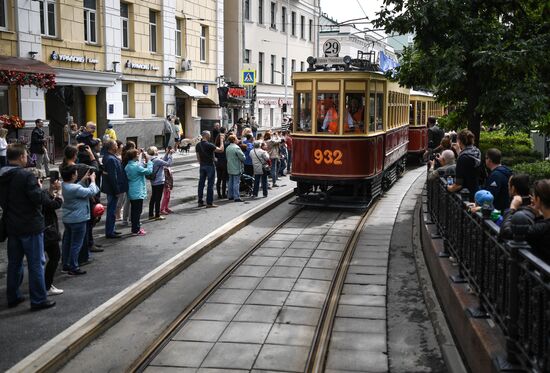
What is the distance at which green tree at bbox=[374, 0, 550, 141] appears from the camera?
11.2 metres

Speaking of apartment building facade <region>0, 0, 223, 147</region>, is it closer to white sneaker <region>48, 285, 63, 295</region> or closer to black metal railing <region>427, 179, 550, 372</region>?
white sneaker <region>48, 285, 63, 295</region>

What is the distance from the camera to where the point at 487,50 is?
1116cm

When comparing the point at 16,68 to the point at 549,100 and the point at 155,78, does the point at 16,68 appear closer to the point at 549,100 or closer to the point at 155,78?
the point at 155,78

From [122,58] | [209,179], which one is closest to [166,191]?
[209,179]

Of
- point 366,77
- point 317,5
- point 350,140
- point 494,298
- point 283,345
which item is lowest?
point 283,345

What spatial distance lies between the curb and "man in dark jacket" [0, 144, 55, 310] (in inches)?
31.4

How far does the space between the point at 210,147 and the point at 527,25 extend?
7.16 meters

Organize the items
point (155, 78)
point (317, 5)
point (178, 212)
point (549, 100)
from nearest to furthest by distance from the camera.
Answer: point (549, 100)
point (178, 212)
point (155, 78)
point (317, 5)

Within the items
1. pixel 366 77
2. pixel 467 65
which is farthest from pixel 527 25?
pixel 366 77

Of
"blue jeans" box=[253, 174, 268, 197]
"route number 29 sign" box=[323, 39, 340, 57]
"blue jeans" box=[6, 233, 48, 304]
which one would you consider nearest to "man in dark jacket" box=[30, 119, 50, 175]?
"blue jeans" box=[253, 174, 268, 197]

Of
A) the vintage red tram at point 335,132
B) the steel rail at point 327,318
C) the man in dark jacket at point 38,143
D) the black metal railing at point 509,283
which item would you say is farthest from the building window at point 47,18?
the black metal railing at point 509,283

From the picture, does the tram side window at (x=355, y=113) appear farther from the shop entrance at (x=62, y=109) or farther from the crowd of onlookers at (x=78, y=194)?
the shop entrance at (x=62, y=109)

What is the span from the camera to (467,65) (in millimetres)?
11906

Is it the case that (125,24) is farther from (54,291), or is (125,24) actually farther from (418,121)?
(54,291)
